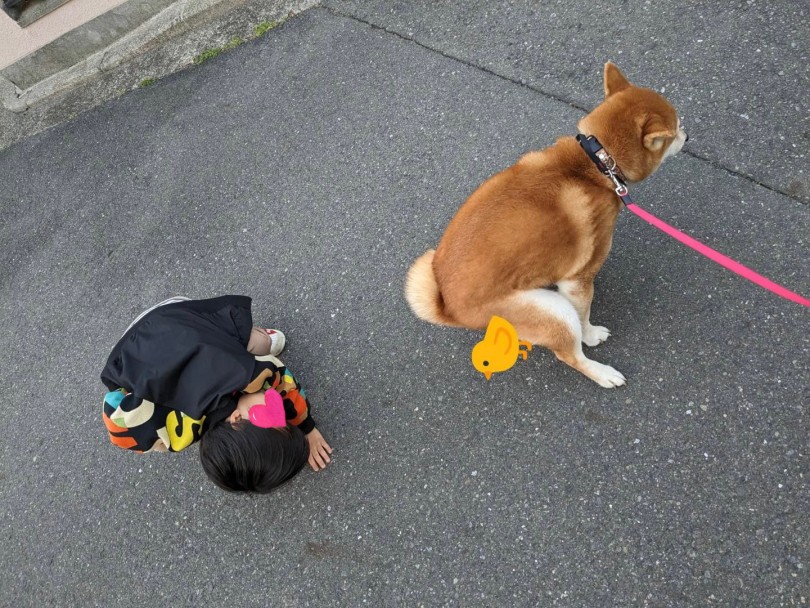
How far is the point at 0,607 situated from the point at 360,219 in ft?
9.59

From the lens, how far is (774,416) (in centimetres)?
228

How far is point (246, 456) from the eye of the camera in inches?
87.5

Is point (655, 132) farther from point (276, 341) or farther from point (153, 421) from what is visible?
point (153, 421)

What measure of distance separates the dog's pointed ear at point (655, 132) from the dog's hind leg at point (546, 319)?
685 millimetres

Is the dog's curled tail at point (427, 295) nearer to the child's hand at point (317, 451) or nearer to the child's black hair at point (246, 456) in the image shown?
the child's black hair at point (246, 456)

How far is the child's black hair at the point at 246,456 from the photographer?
223cm

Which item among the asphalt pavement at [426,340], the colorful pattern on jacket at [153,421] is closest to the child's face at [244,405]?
the colorful pattern on jacket at [153,421]

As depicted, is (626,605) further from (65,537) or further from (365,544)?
(65,537)

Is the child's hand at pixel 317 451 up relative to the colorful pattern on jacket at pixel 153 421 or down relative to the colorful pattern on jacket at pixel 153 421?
down

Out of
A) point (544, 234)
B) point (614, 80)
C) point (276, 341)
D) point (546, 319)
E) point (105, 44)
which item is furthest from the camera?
point (105, 44)

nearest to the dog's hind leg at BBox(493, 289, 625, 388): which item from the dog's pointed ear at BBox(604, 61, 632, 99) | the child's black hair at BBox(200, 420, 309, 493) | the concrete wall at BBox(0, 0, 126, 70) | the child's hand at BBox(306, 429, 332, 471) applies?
the dog's pointed ear at BBox(604, 61, 632, 99)

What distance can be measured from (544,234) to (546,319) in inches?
13.6

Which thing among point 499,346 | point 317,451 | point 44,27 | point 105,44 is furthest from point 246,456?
point 44,27

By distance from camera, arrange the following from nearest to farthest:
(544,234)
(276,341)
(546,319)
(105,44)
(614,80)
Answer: (544,234)
(546,319)
(614,80)
(276,341)
(105,44)
